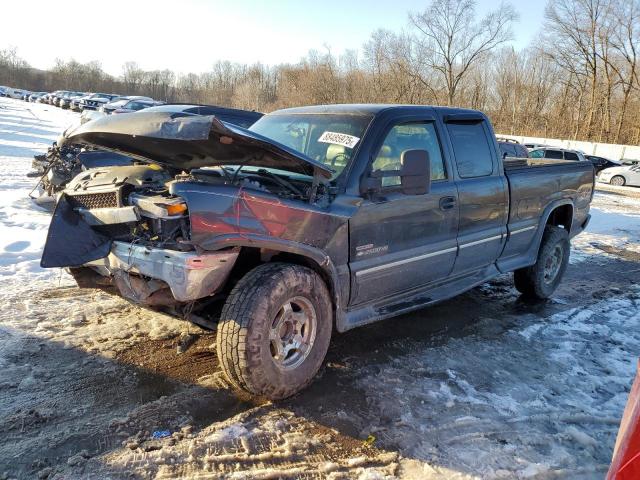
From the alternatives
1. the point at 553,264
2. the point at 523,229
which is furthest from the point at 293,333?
the point at 553,264

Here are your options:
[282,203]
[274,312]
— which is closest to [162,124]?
[282,203]

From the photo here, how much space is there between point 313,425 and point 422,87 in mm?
43497

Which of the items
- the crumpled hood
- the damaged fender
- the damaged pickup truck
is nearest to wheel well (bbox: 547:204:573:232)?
the damaged pickup truck

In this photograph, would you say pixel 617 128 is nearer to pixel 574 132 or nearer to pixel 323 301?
pixel 574 132

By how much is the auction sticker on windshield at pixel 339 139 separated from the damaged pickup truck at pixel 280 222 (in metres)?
0.01

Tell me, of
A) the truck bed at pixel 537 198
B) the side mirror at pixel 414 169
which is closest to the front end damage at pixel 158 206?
the side mirror at pixel 414 169

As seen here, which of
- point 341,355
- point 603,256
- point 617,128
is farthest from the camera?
point 617,128

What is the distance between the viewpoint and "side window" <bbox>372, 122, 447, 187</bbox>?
3.91m

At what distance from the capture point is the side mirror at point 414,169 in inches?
142

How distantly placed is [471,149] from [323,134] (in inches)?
62.4

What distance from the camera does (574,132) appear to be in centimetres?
4969

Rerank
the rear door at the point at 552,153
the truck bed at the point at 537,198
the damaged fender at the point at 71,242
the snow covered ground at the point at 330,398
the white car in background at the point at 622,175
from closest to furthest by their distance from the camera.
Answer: the snow covered ground at the point at 330,398, the damaged fender at the point at 71,242, the truck bed at the point at 537,198, the rear door at the point at 552,153, the white car in background at the point at 622,175

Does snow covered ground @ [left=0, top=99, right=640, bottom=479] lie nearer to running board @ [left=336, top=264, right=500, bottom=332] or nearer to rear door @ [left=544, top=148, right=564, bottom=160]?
running board @ [left=336, top=264, right=500, bottom=332]

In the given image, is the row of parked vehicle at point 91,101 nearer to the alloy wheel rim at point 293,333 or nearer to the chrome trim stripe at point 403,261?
the chrome trim stripe at point 403,261
